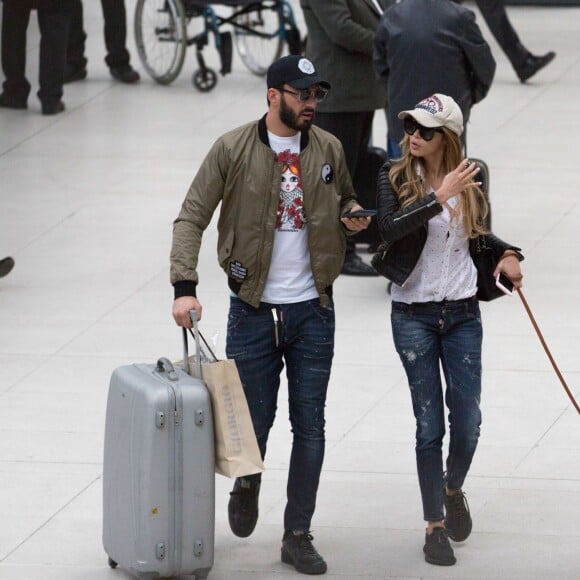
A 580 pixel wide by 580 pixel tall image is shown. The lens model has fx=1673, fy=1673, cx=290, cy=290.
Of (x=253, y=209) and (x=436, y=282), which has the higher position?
(x=253, y=209)

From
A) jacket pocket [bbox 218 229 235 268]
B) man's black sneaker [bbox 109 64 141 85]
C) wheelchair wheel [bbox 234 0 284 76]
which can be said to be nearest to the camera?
jacket pocket [bbox 218 229 235 268]

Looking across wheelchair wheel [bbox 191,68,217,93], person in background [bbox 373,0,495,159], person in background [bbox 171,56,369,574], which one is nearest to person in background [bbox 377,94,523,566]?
person in background [bbox 171,56,369,574]

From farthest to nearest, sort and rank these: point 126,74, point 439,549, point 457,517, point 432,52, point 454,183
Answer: point 126,74, point 432,52, point 457,517, point 439,549, point 454,183

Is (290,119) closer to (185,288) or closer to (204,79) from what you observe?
(185,288)

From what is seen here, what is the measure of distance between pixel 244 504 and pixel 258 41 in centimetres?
1112

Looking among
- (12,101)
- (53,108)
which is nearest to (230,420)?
(53,108)

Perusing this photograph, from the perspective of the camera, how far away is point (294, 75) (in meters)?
5.88

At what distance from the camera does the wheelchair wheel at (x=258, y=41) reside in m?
15.8

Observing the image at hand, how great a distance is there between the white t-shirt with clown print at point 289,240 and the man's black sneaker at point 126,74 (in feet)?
34.5

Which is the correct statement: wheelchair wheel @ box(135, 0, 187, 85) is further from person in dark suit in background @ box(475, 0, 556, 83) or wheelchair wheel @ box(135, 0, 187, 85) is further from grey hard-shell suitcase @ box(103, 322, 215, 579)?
grey hard-shell suitcase @ box(103, 322, 215, 579)

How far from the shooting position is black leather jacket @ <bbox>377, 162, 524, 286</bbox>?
19.0ft

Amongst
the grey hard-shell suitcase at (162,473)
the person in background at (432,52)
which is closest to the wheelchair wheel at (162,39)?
the person in background at (432,52)

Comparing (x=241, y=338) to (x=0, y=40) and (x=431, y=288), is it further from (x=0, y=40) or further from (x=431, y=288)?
(x=0, y=40)

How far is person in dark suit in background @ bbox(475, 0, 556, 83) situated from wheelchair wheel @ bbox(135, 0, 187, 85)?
284 centimetres
